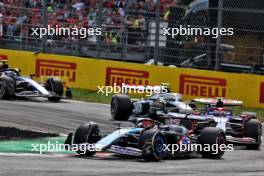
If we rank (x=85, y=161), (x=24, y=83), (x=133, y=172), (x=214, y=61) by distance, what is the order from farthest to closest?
(x=214, y=61), (x=24, y=83), (x=85, y=161), (x=133, y=172)

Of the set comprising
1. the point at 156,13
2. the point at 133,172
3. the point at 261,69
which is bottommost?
the point at 133,172

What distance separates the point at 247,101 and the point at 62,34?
6645 mm

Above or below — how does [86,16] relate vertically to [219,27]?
above

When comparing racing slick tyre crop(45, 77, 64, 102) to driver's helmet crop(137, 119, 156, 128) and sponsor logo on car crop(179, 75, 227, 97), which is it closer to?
sponsor logo on car crop(179, 75, 227, 97)

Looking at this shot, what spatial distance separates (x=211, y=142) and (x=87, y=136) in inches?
79.0

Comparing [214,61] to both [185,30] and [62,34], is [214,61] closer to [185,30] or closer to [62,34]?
[185,30]

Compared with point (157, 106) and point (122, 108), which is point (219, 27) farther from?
point (157, 106)

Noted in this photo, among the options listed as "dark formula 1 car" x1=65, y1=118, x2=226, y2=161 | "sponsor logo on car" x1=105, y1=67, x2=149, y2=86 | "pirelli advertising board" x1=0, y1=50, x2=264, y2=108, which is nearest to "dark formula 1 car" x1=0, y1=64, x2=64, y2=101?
"pirelli advertising board" x1=0, y1=50, x2=264, y2=108

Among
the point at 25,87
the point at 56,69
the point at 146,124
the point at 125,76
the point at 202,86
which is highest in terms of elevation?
the point at 56,69

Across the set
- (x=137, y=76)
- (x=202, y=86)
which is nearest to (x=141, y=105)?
(x=202, y=86)

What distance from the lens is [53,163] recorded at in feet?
36.0

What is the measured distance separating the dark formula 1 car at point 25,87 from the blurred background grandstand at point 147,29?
10.9ft

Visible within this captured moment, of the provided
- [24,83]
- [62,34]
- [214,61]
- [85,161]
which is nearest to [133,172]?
[85,161]

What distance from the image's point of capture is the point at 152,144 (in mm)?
11938
